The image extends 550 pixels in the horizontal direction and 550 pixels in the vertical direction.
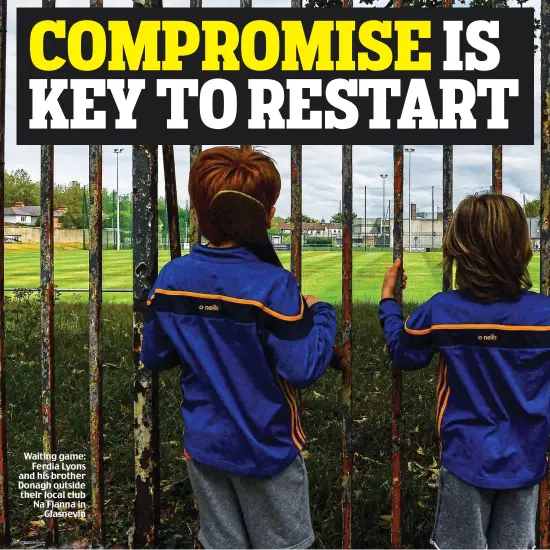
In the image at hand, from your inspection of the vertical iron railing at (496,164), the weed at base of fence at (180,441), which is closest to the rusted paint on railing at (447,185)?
the vertical iron railing at (496,164)

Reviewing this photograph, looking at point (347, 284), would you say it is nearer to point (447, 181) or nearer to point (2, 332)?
point (447, 181)

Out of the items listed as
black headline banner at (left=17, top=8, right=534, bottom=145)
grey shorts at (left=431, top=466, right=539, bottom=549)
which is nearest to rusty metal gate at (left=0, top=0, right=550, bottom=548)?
black headline banner at (left=17, top=8, right=534, bottom=145)

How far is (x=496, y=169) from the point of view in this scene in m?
2.46

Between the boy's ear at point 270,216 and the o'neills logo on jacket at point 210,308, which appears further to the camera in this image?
the boy's ear at point 270,216

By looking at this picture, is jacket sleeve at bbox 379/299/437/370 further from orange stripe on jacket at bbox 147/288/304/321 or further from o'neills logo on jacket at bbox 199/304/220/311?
o'neills logo on jacket at bbox 199/304/220/311

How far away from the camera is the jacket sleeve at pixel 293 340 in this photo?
1.76 meters

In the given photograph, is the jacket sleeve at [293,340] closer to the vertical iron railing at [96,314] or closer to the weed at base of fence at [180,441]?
the vertical iron railing at [96,314]

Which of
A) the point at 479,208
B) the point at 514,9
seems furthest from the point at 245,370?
the point at 514,9

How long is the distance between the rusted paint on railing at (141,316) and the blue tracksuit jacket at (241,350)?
77cm

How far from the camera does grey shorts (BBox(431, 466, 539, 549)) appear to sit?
198cm

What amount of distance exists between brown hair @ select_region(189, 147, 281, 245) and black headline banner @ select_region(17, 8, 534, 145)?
911mm

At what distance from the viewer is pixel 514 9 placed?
2.71 meters

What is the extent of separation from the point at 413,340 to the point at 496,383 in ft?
0.92

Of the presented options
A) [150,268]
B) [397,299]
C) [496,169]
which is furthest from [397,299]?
[150,268]
